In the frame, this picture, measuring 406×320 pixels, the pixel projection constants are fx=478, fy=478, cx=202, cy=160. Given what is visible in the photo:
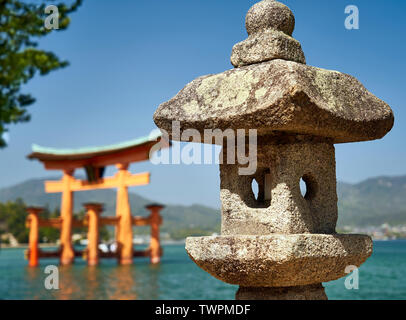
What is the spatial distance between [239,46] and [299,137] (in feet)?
2.69

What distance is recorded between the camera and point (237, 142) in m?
3.39

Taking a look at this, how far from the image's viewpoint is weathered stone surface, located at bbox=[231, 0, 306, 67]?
3338 mm

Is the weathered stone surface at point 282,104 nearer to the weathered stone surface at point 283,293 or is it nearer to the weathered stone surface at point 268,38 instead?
the weathered stone surface at point 268,38

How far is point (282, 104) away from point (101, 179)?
21198mm

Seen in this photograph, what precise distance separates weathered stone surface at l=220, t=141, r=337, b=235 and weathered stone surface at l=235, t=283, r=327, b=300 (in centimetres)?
40

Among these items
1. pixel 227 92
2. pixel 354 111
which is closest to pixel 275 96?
pixel 227 92

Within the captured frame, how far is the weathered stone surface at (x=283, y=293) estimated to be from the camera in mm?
3246

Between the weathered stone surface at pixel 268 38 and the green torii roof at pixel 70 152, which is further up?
the green torii roof at pixel 70 152
